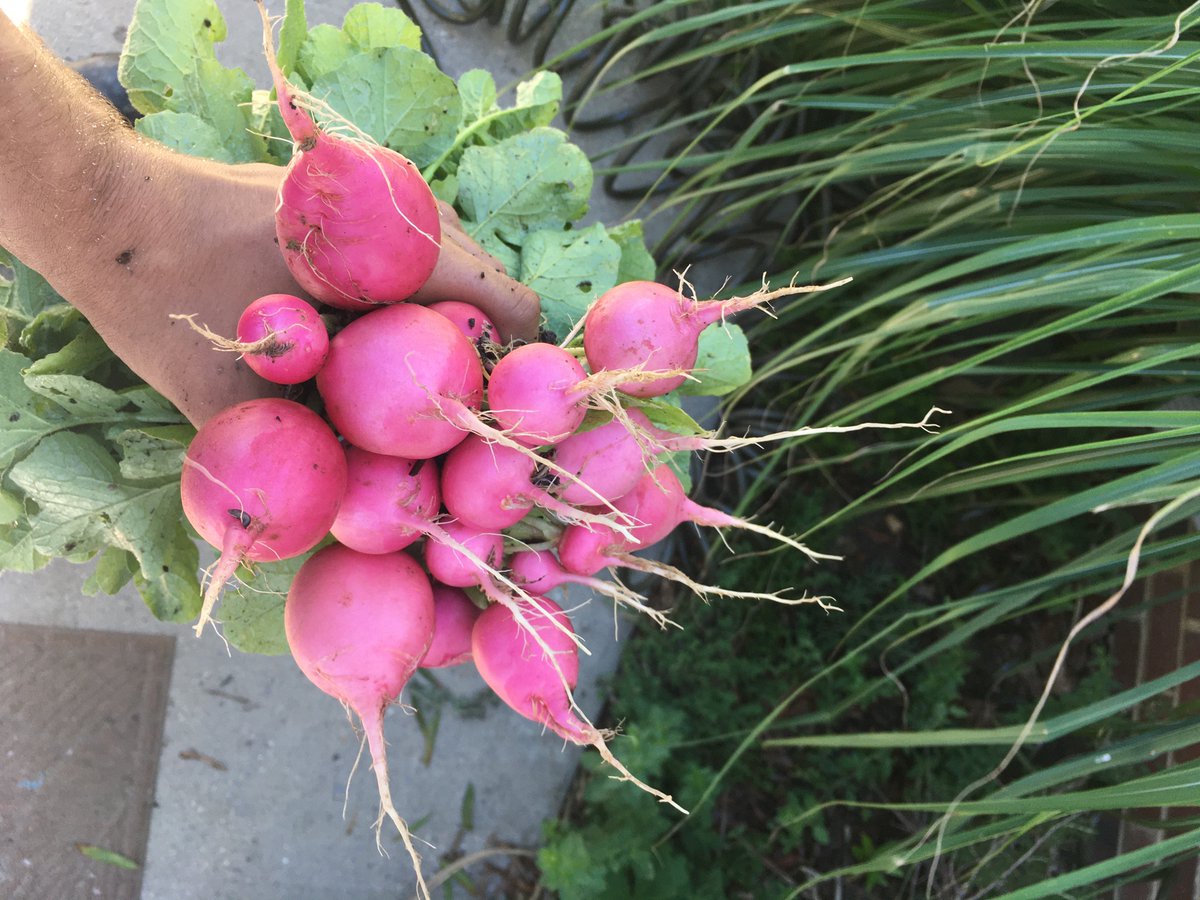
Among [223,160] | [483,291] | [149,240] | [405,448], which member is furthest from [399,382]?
[223,160]

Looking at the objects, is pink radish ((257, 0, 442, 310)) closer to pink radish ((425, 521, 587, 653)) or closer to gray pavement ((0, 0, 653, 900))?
pink radish ((425, 521, 587, 653))

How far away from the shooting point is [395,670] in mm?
773

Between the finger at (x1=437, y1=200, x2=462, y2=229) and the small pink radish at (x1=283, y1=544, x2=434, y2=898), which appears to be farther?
the finger at (x1=437, y1=200, x2=462, y2=229)

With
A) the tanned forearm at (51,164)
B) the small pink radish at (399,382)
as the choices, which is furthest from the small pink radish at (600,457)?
the tanned forearm at (51,164)

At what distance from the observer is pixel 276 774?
1.49m

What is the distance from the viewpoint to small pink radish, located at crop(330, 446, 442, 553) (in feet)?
2.43

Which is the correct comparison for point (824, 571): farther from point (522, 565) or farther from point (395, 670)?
point (395, 670)

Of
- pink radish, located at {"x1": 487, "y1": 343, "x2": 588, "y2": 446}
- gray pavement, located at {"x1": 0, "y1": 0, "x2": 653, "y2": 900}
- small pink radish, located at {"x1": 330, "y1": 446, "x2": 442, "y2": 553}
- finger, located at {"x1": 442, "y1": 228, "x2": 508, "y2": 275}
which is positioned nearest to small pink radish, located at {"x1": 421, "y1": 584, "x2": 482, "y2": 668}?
small pink radish, located at {"x1": 330, "y1": 446, "x2": 442, "y2": 553}

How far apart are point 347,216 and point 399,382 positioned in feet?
0.50

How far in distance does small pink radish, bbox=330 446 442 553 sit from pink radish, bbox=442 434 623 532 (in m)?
0.03

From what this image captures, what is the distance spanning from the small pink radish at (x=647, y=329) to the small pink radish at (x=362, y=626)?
305 millimetres

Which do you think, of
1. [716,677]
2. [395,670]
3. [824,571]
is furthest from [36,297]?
[824,571]

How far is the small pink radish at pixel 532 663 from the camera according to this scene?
0.84 m

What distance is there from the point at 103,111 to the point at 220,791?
4.05ft
